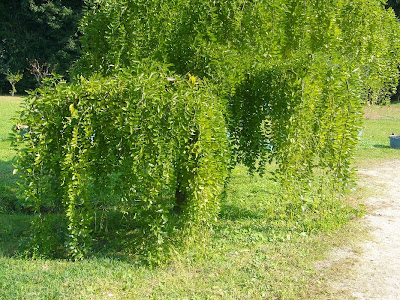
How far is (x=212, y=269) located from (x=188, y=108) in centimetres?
168

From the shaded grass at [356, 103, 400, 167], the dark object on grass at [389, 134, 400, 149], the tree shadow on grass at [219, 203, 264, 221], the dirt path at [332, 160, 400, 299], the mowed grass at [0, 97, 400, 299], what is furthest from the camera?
the dark object on grass at [389, 134, 400, 149]

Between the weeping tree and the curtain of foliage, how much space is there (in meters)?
26.8

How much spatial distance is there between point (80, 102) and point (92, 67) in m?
1.66

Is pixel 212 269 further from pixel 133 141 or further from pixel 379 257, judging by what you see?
pixel 379 257

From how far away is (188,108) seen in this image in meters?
4.10

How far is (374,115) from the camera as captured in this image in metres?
21.8

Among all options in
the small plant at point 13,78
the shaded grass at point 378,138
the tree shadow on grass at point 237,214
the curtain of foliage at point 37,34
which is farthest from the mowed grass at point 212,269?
the small plant at point 13,78

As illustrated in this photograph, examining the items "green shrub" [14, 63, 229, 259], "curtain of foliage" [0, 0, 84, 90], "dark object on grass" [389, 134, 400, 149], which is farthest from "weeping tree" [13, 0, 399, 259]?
"curtain of foliage" [0, 0, 84, 90]

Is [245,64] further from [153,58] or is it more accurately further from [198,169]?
[198,169]

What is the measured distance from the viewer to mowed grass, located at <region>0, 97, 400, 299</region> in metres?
3.74

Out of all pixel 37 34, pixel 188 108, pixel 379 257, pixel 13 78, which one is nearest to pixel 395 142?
pixel 379 257

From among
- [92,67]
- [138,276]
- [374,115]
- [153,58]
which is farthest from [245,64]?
[374,115]

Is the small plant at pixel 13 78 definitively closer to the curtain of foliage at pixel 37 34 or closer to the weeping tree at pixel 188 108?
the curtain of foliage at pixel 37 34

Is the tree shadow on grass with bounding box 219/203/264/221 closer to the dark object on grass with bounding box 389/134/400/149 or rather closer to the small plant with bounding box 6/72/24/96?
the dark object on grass with bounding box 389/134/400/149
